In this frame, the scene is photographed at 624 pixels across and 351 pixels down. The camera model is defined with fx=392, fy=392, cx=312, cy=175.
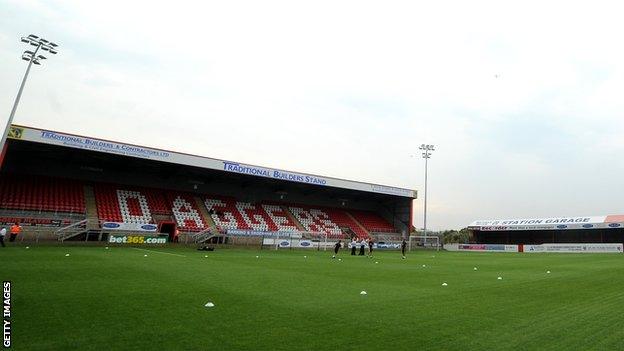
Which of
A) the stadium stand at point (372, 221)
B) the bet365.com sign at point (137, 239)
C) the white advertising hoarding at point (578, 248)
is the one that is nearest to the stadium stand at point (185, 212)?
the bet365.com sign at point (137, 239)

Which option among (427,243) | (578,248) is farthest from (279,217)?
(578,248)

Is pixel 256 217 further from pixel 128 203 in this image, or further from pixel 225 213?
pixel 128 203

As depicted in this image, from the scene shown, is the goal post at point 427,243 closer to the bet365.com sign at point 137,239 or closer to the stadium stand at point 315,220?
the stadium stand at point 315,220

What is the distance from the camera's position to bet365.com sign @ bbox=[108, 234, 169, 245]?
29.6 metres

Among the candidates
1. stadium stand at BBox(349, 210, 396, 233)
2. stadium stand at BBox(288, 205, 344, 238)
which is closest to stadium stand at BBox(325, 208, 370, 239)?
stadium stand at BBox(288, 205, 344, 238)

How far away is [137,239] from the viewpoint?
3062 cm

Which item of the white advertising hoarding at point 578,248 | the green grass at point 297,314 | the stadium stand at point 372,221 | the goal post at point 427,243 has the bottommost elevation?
the green grass at point 297,314

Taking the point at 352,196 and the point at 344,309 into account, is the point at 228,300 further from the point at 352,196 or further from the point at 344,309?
the point at 352,196

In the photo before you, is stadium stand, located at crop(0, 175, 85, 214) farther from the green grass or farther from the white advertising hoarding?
the white advertising hoarding

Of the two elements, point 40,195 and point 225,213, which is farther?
point 225,213

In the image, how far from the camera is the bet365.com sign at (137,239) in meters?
29.6

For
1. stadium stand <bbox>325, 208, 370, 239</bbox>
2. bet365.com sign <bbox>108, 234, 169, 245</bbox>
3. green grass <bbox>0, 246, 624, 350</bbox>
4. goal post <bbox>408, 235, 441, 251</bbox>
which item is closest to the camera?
green grass <bbox>0, 246, 624, 350</bbox>

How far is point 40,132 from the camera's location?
28.8 meters

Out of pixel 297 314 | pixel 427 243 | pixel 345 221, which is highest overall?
pixel 345 221
